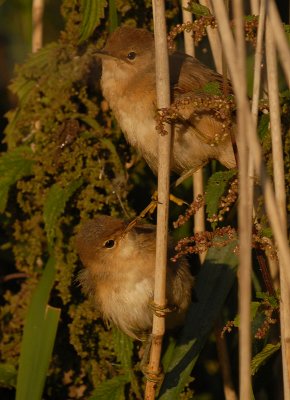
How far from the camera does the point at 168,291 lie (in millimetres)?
3186

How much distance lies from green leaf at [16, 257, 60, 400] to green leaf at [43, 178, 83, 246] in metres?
0.28

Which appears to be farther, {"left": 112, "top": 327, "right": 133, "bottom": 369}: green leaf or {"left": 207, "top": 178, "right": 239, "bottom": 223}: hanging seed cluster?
{"left": 112, "top": 327, "right": 133, "bottom": 369}: green leaf

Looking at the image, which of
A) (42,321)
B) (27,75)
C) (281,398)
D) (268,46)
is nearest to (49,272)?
(42,321)

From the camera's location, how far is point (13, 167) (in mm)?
3361

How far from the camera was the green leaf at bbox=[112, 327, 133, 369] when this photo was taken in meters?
3.27

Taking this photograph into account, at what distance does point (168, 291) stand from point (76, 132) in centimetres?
75

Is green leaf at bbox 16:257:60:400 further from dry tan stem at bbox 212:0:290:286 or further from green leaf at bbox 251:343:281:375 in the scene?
dry tan stem at bbox 212:0:290:286

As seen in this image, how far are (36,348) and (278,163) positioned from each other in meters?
1.39

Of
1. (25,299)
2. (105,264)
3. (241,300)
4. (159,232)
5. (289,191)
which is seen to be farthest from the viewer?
(25,299)

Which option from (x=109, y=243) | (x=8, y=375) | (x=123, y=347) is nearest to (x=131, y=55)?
(x=109, y=243)

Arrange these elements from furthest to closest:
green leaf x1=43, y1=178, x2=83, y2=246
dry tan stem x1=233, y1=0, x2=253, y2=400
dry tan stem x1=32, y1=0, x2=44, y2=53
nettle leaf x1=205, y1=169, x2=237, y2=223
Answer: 1. dry tan stem x1=32, y1=0, x2=44, y2=53
2. green leaf x1=43, y1=178, x2=83, y2=246
3. nettle leaf x1=205, y1=169, x2=237, y2=223
4. dry tan stem x1=233, y1=0, x2=253, y2=400

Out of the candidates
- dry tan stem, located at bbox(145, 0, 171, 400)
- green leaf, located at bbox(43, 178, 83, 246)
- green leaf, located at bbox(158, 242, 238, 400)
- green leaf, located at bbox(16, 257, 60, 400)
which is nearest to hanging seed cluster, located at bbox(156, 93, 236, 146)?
dry tan stem, located at bbox(145, 0, 171, 400)

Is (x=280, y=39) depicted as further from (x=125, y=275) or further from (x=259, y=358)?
(x=125, y=275)

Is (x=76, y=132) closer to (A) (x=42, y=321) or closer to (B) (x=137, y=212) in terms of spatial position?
(B) (x=137, y=212)
